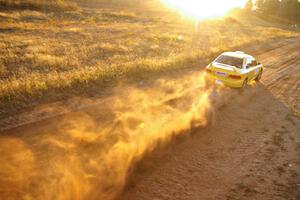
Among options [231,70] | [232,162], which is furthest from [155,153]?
[231,70]

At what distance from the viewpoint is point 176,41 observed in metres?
27.9

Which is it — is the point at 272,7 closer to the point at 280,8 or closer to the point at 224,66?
the point at 280,8

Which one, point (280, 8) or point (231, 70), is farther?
point (280, 8)

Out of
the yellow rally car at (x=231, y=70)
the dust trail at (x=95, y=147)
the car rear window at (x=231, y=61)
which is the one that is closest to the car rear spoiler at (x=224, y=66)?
the yellow rally car at (x=231, y=70)

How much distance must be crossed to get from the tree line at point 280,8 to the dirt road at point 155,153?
84.7m

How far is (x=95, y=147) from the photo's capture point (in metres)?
6.65

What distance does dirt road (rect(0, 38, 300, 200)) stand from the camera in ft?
18.1

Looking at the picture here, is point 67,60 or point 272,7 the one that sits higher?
point 272,7

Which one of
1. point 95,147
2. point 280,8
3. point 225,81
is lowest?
point 95,147

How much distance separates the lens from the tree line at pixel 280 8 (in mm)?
81062

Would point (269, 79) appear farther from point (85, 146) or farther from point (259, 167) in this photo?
point (85, 146)

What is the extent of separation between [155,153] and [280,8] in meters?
91.9

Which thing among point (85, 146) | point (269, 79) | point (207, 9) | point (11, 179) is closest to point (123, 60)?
point (269, 79)

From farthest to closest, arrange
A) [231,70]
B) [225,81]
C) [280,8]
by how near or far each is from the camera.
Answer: [280,8]
[225,81]
[231,70]
